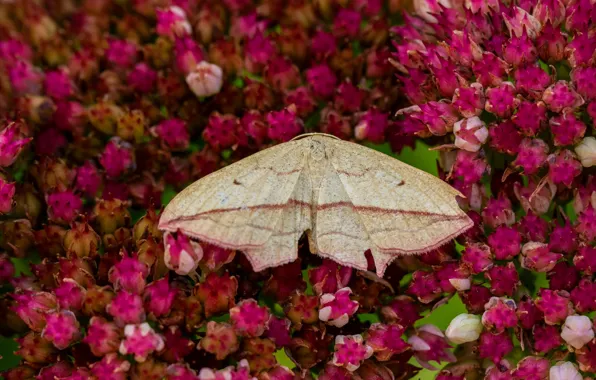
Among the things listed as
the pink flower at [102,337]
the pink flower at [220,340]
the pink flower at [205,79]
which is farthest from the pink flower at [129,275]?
the pink flower at [205,79]

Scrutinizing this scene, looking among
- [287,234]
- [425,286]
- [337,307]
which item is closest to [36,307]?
[287,234]

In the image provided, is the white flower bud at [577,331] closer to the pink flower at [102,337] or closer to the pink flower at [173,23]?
the pink flower at [102,337]

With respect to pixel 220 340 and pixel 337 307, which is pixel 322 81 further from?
pixel 220 340

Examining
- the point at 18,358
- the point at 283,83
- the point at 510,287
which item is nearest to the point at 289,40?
the point at 283,83

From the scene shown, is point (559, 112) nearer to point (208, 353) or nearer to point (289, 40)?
point (289, 40)

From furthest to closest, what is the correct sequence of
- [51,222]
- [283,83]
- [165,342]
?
1. [283,83]
2. [51,222]
3. [165,342]

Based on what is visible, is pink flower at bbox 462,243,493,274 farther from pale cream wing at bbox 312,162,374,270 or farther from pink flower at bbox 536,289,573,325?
pale cream wing at bbox 312,162,374,270

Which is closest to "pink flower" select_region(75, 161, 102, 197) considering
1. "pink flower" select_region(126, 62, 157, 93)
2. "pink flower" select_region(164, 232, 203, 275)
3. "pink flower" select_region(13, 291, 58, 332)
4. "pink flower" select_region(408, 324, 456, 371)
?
"pink flower" select_region(126, 62, 157, 93)
